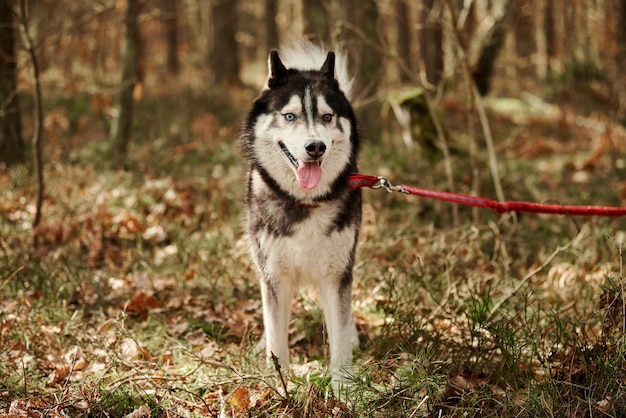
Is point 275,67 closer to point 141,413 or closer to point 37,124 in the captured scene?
point 141,413

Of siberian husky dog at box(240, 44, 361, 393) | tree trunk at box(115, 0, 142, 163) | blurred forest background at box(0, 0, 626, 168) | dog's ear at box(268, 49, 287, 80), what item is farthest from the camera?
tree trunk at box(115, 0, 142, 163)

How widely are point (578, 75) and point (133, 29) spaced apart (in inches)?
272

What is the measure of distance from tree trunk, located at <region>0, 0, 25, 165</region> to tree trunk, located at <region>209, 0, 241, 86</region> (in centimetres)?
596

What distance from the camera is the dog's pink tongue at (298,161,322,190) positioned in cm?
317

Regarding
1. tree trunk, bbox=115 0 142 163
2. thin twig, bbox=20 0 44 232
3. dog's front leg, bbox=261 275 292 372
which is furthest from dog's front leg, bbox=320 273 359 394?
tree trunk, bbox=115 0 142 163

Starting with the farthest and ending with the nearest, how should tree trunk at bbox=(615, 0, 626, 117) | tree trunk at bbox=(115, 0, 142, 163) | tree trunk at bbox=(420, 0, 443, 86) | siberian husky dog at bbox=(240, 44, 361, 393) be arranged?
tree trunk at bbox=(420, 0, 443, 86) → tree trunk at bbox=(115, 0, 142, 163) → tree trunk at bbox=(615, 0, 626, 117) → siberian husky dog at bbox=(240, 44, 361, 393)

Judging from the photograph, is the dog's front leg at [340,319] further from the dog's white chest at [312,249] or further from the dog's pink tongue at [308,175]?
the dog's pink tongue at [308,175]

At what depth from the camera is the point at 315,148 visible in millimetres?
3061

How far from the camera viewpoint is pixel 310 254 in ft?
11.0

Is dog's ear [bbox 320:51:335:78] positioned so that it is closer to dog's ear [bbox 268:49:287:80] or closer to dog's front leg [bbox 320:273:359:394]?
dog's ear [bbox 268:49:287:80]

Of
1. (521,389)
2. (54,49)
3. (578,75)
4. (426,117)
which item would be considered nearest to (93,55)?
(54,49)

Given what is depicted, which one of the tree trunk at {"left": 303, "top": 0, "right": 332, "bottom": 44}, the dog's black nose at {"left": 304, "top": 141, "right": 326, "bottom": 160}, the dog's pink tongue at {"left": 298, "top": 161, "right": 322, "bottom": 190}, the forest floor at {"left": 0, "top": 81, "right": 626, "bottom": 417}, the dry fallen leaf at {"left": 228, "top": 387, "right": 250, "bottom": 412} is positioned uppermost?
the tree trunk at {"left": 303, "top": 0, "right": 332, "bottom": 44}

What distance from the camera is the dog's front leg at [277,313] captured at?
3.53 meters

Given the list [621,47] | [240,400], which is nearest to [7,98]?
[240,400]
